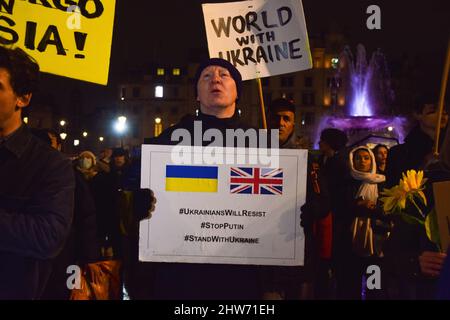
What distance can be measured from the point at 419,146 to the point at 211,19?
219cm

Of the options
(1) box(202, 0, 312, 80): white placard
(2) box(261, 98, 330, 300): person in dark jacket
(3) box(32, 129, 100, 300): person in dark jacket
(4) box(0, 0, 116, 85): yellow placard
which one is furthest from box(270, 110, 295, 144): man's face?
Result: (3) box(32, 129, 100, 300): person in dark jacket

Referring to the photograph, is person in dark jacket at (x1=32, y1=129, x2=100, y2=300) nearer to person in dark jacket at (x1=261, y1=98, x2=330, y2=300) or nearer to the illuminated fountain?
person in dark jacket at (x1=261, y1=98, x2=330, y2=300)

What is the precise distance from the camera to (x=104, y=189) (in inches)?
272

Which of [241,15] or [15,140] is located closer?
[15,140]

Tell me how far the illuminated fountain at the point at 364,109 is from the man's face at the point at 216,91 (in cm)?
2621

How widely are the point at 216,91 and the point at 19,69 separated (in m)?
1.28

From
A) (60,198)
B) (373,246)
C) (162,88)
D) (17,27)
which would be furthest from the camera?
(162,88)

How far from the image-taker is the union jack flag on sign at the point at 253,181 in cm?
445

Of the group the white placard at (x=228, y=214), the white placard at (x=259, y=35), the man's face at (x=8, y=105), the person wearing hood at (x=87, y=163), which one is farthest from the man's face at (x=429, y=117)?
the person wearing hood at (x=87, y=163)

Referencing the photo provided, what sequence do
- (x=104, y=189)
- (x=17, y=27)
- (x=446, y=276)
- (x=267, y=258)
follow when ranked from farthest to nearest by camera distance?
(x=104, y=189) < (x=17, y=27) < (x=267, y=258) < (x=446, y=276)

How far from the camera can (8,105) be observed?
3.75 metres

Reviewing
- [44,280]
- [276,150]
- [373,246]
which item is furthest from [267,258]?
[373,246]

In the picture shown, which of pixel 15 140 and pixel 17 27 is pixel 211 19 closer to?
pixel 17 27

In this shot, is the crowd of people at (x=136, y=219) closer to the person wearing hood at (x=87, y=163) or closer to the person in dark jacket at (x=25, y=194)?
the person in dark jacket at (x=25, y=194)
